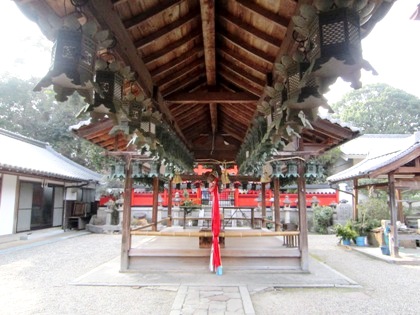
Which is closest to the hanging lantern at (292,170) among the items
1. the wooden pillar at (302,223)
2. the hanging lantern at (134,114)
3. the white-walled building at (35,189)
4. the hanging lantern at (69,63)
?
the wooden pillar at (302,223)

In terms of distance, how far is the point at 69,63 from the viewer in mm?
1950

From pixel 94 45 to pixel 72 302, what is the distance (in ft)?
15.5

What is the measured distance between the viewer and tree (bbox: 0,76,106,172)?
78.0 ft

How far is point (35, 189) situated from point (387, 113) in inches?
1373

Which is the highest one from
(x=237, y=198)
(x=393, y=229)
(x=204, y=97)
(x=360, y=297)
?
(x=204, y=97)

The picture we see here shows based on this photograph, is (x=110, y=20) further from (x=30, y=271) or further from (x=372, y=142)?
(x=372, y=142)

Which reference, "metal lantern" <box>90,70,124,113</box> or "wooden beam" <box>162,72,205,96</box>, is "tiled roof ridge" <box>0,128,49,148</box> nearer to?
"wooden beam" <box>162,72,205,96</box>

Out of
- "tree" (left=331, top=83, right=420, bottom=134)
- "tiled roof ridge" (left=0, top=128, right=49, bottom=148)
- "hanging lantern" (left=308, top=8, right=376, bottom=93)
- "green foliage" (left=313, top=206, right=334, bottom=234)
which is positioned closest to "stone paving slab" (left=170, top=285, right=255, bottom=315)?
"hanging lantern" (left=308, top=8, right=376, bottom=93)

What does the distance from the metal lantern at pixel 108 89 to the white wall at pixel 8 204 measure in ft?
39.6

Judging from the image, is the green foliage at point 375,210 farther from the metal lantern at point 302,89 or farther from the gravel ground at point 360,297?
the metal lantern at point 302,89

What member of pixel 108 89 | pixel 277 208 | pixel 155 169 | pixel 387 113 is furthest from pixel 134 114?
pixel 387 113

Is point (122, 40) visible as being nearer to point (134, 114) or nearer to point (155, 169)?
point (134, 114)

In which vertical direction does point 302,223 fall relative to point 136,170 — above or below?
below

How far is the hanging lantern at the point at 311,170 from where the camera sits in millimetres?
7481
